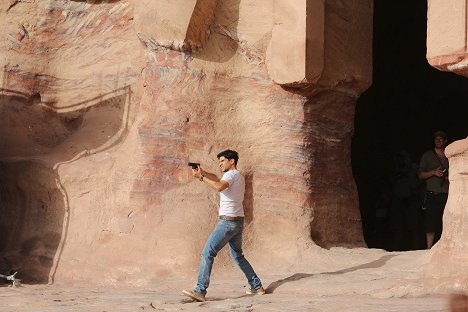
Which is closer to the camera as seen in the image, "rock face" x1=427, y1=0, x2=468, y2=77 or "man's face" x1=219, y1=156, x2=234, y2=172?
"rock face" x1=427, y1=0, x2=468, y2=77

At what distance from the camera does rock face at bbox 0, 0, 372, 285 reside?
1058cm

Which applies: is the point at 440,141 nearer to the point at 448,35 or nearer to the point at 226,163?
the point at 448,35

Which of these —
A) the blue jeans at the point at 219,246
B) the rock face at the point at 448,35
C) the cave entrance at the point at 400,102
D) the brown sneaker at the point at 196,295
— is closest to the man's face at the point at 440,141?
the rock face at the point at 448,35

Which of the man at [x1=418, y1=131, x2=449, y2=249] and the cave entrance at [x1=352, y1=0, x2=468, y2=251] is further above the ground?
the cave entrance at [x1=352, y1=0, x2=468, y2=251]

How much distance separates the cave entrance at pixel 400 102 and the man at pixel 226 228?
534 centimetres

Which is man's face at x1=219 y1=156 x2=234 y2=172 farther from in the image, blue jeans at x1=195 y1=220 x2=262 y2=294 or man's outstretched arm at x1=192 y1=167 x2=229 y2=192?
blue jeans at x1=195 y1=220 x2=262 y2=294

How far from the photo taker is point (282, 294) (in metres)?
9.05

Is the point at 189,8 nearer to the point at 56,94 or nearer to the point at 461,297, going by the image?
the point at 56,94

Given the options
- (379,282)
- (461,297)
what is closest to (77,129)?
(379,282)

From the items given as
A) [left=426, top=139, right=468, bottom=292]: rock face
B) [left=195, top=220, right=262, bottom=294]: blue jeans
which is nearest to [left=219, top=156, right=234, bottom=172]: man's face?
[left=195, top=220, right=262, bottom=294]: blue jeans

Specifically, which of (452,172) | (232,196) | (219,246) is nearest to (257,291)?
(219,246)

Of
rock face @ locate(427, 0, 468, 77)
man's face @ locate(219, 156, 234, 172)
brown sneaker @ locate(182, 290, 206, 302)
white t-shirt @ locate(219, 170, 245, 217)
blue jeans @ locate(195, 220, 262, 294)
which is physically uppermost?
rock face @ locate(427, 0, 468, 77)

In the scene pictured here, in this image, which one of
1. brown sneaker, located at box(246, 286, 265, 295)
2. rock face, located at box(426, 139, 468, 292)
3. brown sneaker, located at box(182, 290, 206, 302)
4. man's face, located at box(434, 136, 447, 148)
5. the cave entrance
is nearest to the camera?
rock face, located at box(426, 139, 468, 292)

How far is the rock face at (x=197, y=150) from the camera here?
10.6m
